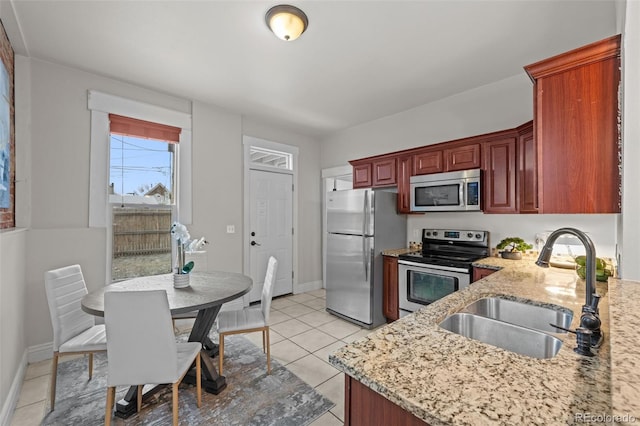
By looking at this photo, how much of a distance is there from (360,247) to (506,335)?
222 cm

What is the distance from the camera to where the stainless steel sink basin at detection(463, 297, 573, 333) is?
138cm

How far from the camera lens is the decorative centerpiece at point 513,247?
2752mm

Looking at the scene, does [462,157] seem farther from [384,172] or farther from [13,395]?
[13,395]

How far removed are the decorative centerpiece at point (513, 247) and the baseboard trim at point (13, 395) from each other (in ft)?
13.3

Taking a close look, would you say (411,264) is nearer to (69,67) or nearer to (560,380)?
(560,380)

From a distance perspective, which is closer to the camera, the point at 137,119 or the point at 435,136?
the point at 137,119

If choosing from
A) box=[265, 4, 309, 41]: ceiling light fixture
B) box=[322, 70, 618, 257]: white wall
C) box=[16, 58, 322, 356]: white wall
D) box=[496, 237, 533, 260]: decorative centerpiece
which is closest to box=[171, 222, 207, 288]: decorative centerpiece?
box=[16, 58, 322, 356]: white wall

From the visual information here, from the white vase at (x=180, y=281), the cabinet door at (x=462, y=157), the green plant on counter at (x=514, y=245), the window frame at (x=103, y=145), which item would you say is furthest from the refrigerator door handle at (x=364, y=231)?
the window frame at (x=103, y=145)

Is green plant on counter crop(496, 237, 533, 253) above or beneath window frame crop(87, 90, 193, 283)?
beneath

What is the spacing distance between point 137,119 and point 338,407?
3.43 meters

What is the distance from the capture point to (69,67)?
2721mm

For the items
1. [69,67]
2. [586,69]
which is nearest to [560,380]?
[586,69]

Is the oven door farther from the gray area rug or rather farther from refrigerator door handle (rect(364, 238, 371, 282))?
the gray area rug

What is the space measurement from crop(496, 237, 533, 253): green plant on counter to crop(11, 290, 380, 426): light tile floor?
5.60 feet
